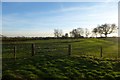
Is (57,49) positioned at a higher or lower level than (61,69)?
higher

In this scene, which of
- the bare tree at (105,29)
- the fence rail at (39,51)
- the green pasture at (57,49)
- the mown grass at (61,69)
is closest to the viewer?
the mown grass at (61,69)

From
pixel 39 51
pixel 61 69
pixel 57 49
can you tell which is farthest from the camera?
pixel 57 49

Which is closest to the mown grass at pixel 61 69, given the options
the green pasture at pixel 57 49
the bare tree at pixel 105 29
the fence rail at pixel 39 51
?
the fence rail at pixel 39 51

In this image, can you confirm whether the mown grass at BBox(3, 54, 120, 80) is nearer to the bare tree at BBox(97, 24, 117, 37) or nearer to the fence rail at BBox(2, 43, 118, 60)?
the fence rail at BBox(2, 43, 118, 60)

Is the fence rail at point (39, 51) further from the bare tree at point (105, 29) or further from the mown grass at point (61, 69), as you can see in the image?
the bare tree at point (105, 29)

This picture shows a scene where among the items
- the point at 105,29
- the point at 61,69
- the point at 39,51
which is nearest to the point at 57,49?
the point at 39,51

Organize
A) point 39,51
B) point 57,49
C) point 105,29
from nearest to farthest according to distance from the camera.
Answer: point 39,51 → point 57,49 → point 105,29

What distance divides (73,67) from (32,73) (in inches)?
147

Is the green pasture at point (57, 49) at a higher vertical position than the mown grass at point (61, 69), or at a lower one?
higher

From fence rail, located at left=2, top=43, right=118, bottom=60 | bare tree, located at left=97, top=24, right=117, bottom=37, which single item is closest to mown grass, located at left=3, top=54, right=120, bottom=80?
fence rail, located at left=2, top=43, right=118, bottom=60

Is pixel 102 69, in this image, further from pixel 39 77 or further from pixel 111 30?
pixel 111 30

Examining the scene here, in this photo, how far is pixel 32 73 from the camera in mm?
15133

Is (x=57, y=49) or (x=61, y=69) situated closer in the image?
(x=61, y=69)

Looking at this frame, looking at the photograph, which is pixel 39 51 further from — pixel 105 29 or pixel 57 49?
pixel 105 29
